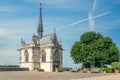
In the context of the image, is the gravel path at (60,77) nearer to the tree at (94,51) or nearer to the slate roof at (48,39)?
the tree at (94,51)

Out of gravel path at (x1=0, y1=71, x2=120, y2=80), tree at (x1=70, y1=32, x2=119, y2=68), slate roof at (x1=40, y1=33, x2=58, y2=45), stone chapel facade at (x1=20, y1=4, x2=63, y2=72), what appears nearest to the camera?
gravel path at (x1=0, y1=71, x2=120, y2=80)

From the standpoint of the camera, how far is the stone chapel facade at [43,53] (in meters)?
78.9

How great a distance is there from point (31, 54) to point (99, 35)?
2241 centimetres

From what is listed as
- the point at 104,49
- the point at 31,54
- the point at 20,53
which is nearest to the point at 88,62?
the point at 104,49

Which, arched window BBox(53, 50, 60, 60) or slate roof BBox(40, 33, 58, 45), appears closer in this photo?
arched window BBox(53, 50, 60, 60)

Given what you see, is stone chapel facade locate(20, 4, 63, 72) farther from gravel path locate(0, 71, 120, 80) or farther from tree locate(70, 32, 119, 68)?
gravel path locate(0, 71, 120, 80)

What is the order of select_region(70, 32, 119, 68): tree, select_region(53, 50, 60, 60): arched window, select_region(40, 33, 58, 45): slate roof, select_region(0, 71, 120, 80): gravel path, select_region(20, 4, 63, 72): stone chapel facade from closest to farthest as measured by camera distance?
select_region(0, 71, 120, 80): gravel path
select_region(70, 32, 119, 68): tree
select_region(20, 4, 63, 72): stone chapel facade
select_region(53, 50, 60, 60): arched window
select_region(40, 33, 58, 45): slate roof

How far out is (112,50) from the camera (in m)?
64.9

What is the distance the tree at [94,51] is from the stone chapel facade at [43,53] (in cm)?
1059

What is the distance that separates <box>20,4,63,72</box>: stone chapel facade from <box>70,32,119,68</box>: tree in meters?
10.6

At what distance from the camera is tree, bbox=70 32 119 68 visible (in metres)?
64.9

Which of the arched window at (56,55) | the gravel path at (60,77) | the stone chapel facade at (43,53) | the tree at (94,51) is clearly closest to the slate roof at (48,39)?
the stone chapel facade at (43,53)

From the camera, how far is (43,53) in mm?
81312

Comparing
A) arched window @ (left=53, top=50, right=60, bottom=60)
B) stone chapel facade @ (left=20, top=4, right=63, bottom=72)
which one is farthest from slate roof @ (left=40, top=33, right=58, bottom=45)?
arched window @ (left=53, top=50, right=60, bottom=60)
